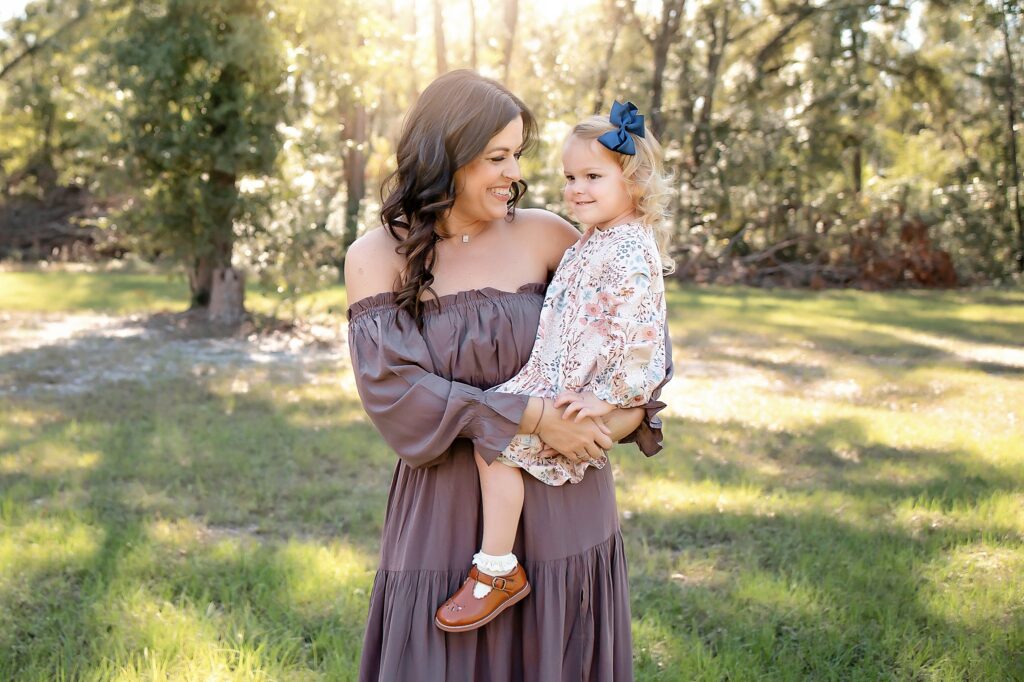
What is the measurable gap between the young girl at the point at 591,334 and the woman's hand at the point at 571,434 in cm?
2

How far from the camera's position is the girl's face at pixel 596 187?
246 cm

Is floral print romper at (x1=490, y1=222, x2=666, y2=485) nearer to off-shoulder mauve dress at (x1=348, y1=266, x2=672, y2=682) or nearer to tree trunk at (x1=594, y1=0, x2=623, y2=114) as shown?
off-shoulder mauve dress at (x1=348, y1=266, x2=672, y2=682)

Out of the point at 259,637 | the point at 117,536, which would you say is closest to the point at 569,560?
the point at 259,637

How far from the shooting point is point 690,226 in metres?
19.2

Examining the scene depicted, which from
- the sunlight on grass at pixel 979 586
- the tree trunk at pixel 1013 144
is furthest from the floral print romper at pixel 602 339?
the tree trunk at pixel 1013 144

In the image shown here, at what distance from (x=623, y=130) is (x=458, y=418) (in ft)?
2.67

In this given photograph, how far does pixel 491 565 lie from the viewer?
7.55 feet

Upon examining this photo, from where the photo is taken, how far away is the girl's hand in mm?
2281

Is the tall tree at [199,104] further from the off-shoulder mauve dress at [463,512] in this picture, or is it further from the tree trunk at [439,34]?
the off-shoulder mauve dress at [463,512]

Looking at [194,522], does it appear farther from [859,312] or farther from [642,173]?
[859,312]

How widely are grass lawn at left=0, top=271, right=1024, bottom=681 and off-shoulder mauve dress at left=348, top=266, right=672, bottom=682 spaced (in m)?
1.14

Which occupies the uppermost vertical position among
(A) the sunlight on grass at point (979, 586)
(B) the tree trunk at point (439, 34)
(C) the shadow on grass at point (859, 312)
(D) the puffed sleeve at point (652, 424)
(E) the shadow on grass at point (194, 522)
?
(B) the tree trunk at point (439, 34)

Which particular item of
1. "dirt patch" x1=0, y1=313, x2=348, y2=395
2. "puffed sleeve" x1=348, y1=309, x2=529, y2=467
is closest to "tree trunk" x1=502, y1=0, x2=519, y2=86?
"dirt patch" x1=0, y1=313, x2=348, y2=395

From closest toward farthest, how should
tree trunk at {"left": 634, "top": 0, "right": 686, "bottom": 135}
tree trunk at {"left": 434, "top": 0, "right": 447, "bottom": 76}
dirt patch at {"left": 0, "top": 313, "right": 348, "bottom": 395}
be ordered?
dirt patch at {"left": 0, "top": 313, "right": 348, "bottom": 395} < tree trunk at {"left": 434, "top": 0, "right": 447, "bottom": 76} < tree trunk at {"left": 634, "top": 0, "right": 686, "bottom": 135}
